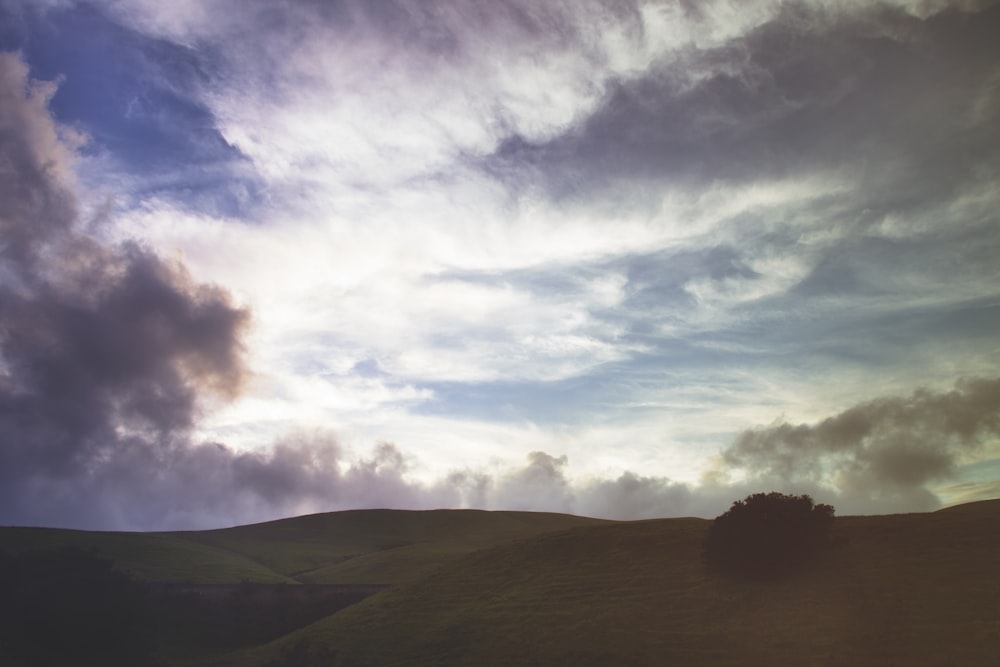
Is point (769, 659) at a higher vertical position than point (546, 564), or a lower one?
lower

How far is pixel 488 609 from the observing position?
51.6m

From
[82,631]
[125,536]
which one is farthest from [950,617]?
[125,536]

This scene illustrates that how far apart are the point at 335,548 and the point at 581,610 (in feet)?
309

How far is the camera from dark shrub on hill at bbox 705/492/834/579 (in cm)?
4888

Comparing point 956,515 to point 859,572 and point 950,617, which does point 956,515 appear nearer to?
point 859,572

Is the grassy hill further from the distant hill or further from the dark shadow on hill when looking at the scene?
the distant hill

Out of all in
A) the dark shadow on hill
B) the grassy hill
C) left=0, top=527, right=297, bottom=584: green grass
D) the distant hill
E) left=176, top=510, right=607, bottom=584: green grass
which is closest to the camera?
the grassy hill

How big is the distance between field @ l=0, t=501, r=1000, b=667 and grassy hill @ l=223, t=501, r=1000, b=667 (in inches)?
4.9

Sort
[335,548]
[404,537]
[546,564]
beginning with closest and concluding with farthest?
[546,564] → [335,548] → [404,537]

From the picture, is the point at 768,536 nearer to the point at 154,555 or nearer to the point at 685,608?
the point at 685,608

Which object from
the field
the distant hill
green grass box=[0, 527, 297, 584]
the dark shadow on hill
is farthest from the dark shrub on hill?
green grass box=[0, 527, 297, 584]

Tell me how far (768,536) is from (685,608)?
34.5 ft

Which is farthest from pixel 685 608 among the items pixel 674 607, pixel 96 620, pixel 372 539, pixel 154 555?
pixel 372 539

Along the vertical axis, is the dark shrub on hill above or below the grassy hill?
above
